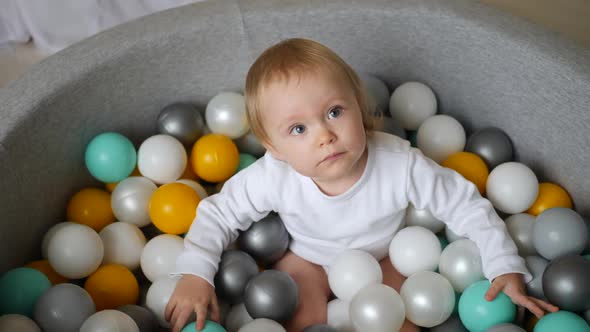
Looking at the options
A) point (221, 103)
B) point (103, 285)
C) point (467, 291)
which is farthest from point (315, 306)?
point (221, 103)

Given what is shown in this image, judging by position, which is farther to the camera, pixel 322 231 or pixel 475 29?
pixel 475 29

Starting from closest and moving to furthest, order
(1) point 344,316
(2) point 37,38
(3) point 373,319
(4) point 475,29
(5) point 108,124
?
(3) point 373,319 < (1) point 344,316 < (4) point 475,29 < (5) point 108,124 < (2) point 37,38

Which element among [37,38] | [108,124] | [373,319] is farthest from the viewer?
[37,38]

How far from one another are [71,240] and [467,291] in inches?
31.6

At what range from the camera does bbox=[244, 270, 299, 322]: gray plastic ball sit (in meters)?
1.24

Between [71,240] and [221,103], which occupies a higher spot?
[221,103]

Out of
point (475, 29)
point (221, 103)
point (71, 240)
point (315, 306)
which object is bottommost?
point (315, 306)

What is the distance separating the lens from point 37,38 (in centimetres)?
197

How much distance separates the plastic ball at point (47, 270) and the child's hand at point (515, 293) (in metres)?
0.88

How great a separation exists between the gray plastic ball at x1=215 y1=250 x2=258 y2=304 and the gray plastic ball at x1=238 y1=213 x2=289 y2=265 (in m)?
0.04

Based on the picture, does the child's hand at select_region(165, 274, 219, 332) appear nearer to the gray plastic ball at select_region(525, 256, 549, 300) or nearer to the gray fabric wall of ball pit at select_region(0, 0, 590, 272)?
the gray fabric wall of ball pit at select_region(0, 0, 590, 272)

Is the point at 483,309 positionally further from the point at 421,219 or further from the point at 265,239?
the point at 265,239

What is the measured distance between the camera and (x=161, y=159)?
153 cm

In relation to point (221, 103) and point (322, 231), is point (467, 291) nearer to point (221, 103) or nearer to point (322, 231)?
point (322, 231)
